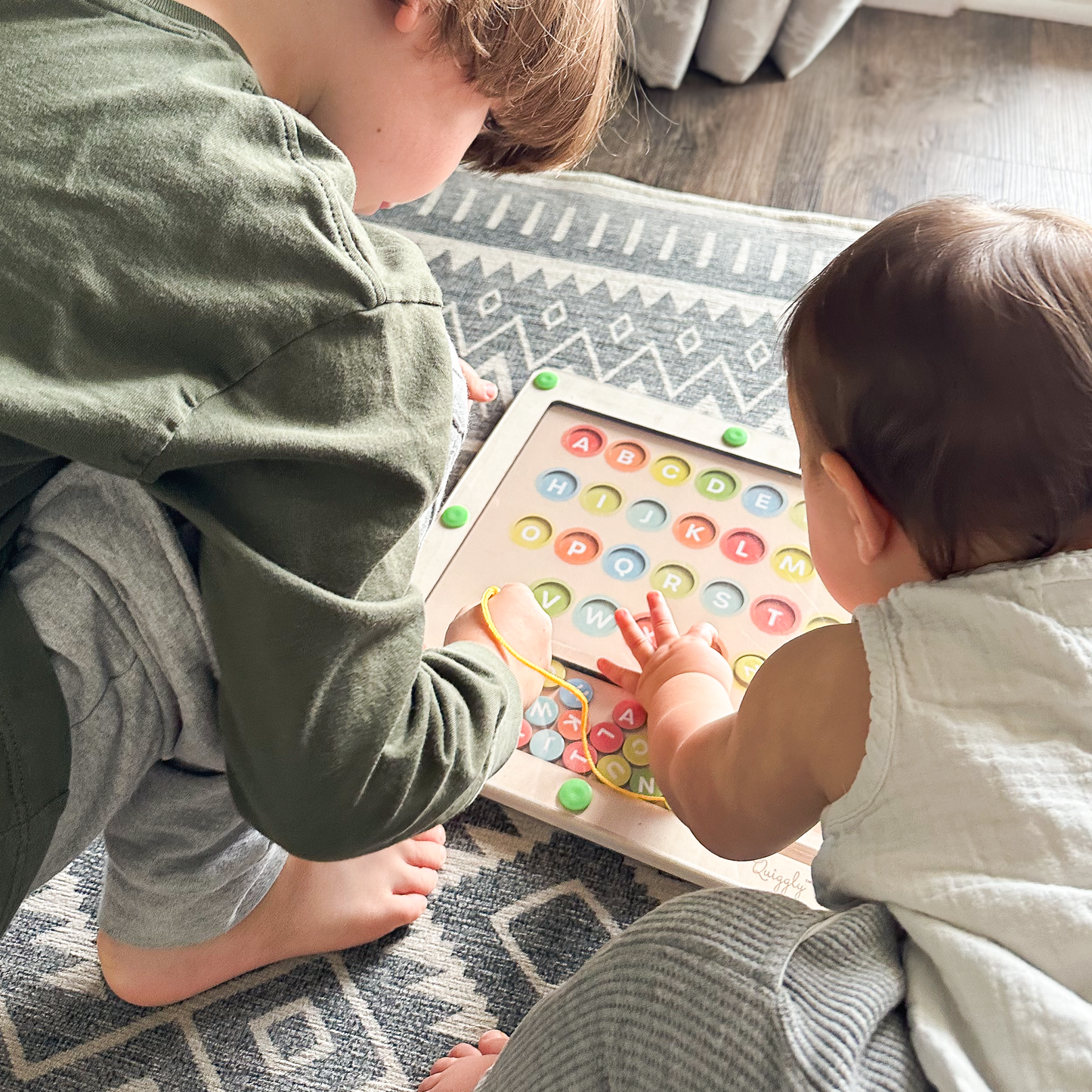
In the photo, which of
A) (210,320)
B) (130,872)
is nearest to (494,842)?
(130,872)

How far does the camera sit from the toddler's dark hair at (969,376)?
1.79 ft

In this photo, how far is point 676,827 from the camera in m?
0.85

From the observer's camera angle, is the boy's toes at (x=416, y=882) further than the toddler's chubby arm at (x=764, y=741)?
Yes

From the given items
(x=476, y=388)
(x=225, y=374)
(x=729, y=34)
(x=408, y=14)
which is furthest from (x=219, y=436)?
(x=729, y=34)

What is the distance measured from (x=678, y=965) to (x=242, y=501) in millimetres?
339

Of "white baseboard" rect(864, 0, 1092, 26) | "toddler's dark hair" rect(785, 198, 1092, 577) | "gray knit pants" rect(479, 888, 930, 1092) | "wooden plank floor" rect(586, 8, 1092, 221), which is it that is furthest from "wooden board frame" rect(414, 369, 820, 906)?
"white baseboard" rect(864, 0, 1092, 26)

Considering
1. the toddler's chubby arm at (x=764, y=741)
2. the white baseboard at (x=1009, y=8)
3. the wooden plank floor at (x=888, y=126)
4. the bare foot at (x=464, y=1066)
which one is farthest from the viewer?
the white baseboard at (x=1009, y=8)

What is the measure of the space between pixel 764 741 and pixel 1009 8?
1752 millimetres

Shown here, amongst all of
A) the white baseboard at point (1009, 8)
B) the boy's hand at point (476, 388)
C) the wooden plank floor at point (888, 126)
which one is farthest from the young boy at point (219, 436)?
the white baseboard at point (1009, 8)

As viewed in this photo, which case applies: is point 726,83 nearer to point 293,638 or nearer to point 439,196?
point 439,196

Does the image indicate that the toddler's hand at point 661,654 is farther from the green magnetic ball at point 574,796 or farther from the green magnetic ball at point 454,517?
the green magnetic ball at point 454,517

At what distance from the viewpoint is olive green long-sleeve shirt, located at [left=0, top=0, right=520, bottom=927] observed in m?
0.47

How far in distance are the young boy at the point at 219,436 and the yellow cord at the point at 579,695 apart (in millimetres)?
182

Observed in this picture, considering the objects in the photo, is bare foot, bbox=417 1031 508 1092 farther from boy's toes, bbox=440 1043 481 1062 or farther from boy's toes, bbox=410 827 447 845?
boy's toes, bbox=410 827 447 845
